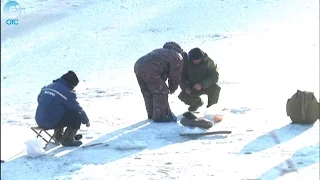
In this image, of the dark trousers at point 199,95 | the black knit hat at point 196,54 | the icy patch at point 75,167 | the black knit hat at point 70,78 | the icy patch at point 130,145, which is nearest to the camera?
the icy patch at point 75,167

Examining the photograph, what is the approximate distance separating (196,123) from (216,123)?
420mm

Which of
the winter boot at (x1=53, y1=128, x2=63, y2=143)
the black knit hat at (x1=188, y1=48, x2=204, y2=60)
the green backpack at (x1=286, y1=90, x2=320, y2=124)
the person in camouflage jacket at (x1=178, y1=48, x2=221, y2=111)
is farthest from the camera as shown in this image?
the person in camouflage jacket at (x1=178, y1=48, x2=221, y2=111)

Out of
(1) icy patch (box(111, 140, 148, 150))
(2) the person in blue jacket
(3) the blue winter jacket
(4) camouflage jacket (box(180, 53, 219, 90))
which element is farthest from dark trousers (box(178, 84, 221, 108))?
(3) the blue winter jacket

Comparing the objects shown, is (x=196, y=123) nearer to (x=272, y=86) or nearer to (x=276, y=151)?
(x=276, y=151)

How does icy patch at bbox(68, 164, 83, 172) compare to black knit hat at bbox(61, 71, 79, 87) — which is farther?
black knit hat at bbox(61, 71, 79, 87)

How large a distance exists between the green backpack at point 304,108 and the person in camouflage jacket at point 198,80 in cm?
120

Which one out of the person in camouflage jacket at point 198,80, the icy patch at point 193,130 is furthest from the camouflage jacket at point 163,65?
the icy patch at point 193,130

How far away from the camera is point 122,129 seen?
781 cm

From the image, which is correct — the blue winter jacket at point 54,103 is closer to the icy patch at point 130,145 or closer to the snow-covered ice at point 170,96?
the snow-covered ice at point 170,96

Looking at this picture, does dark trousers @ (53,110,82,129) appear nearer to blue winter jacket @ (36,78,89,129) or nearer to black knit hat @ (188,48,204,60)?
blue winter jacket @ (36,78,89,129)

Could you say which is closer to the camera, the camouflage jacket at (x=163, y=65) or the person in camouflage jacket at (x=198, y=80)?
the camouflage jacket at (x=163, y=65)

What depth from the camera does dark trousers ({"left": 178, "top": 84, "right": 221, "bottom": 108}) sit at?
8.48m

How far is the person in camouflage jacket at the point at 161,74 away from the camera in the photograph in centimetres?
788

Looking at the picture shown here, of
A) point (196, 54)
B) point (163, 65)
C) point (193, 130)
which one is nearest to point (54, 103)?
point (193, 130)
